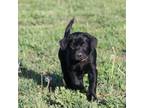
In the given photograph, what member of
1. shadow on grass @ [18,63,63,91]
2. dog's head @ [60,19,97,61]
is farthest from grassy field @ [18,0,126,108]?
dog's head @ [60,19,97,61]

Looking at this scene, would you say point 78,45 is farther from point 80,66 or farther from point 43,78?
point 43,78

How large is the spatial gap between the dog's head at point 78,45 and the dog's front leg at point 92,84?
17 centimetres

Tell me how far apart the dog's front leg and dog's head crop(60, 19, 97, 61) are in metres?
0.17

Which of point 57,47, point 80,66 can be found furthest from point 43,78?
point 57,47

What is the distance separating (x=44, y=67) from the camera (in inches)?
333

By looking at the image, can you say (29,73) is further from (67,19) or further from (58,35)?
(67,19)

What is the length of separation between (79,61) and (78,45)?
185mm

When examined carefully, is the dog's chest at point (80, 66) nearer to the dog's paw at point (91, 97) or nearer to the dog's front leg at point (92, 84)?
the dog's front leg at point (92, 84)

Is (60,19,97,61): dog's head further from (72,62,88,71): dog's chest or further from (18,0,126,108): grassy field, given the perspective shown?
(18,0,126,108): grassy field

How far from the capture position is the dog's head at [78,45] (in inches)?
290
